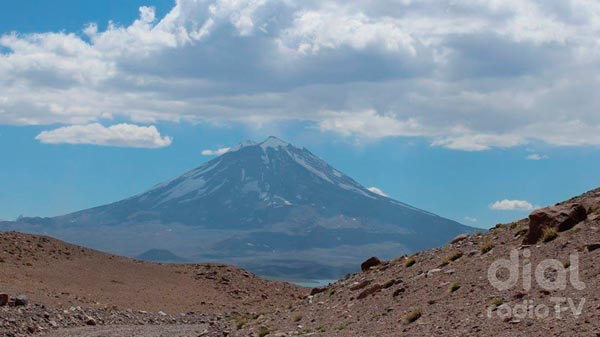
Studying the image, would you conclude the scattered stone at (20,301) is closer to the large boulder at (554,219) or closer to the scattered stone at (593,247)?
the large boulder at (554,219)

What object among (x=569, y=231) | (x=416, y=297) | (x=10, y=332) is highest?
(x=569, y=231)

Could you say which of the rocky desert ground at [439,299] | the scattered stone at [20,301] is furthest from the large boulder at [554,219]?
the scattered stone at [20,301]

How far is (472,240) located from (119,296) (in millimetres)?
30870

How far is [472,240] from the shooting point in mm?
31594

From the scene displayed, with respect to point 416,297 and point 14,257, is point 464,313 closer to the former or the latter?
point 416,297

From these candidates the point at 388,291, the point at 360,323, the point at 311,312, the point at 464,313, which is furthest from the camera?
the point at 311,312

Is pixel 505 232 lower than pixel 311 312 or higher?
higher

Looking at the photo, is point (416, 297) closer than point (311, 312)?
Yes

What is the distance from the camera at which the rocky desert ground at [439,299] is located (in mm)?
19234

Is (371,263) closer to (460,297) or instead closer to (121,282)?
(460,297)

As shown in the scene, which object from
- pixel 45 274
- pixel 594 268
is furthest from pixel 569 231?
pixel 45 274

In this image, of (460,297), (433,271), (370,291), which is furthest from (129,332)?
(460,297)

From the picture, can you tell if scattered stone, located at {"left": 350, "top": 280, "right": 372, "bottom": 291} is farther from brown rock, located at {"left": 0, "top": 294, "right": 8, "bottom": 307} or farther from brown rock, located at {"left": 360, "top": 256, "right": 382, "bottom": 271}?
brown rock, located at {"left": 0, "top": 294, "right": 8, "bottom": 307}

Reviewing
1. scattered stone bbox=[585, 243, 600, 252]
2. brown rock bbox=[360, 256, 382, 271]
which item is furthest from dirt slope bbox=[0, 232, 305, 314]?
scattered stone bbox=[585, 243, 600, 252]
